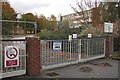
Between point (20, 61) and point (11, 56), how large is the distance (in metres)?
0.51

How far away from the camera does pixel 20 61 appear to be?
6.61 metres

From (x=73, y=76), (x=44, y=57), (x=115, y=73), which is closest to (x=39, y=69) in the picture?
(x=44, y=57)

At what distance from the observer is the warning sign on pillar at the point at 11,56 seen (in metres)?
6.10

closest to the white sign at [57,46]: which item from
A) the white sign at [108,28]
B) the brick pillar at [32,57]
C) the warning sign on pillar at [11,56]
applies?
the brick pillar at [32,57]

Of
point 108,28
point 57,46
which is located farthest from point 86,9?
point 57,46

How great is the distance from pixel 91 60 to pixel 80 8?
56.5 feet

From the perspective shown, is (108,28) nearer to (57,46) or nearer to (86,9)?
(57,46)

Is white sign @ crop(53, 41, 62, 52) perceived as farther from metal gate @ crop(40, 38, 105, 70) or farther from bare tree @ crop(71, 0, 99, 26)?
bare tree @ crop(71, 0, 99, 26)

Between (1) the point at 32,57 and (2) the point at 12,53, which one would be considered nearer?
(2) the point at 12,53

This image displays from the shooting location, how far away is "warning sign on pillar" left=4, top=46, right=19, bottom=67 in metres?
6.10

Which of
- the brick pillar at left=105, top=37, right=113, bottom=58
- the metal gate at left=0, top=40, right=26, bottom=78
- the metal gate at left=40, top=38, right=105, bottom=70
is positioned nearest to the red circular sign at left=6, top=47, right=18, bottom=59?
the metal gate at left=0, top=40, right=26, bottom=78

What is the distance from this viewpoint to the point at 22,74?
21.7 ft

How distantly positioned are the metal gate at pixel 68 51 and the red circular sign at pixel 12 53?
1.36 meters

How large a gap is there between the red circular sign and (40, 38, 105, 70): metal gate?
4.47ft
